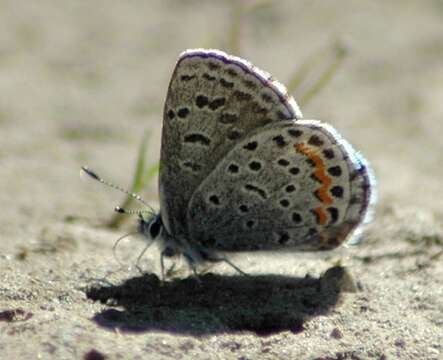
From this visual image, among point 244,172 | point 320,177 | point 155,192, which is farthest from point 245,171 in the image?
point 155,192

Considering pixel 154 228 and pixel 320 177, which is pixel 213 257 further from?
pixel 320 177

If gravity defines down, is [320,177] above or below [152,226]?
above

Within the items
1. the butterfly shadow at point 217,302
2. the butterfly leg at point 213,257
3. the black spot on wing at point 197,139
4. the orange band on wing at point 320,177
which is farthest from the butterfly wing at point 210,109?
the butterfly shadow at point 217,302

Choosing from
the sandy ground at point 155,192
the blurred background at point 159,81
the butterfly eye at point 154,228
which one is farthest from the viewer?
the blurred background at point 159,81

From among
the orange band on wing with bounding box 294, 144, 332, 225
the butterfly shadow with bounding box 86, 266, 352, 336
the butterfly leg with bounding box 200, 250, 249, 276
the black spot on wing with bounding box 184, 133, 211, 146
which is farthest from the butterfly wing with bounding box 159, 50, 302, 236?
the butterfly shadow with bounding box 86, 266, 352, 336

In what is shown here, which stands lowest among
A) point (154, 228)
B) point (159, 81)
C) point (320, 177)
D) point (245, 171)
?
point (154, 228)

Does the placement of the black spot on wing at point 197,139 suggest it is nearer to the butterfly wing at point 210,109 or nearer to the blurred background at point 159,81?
the butterfly wing at point 210,109

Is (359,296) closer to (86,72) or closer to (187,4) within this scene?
(86,72)
